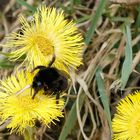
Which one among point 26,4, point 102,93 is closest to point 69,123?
point 102,93

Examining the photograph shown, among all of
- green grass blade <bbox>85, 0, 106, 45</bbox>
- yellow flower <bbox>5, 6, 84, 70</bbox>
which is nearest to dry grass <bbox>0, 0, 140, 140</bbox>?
green grass blade <bbox>85, 0, 106, 45</bbox>

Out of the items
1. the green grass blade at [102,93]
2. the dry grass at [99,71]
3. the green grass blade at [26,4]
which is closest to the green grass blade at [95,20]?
the dry grass at [99,71]

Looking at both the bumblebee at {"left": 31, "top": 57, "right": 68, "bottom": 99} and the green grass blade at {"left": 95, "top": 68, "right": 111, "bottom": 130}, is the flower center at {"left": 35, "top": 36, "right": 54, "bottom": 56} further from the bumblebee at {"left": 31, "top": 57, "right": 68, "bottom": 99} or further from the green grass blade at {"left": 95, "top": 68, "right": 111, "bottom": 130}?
the green grass blade at {"left": 95, "top": 68, "right": 111, "bottom": 130}

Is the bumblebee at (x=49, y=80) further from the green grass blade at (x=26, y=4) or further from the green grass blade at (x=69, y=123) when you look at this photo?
the green grass blade at (x=26, y=4)

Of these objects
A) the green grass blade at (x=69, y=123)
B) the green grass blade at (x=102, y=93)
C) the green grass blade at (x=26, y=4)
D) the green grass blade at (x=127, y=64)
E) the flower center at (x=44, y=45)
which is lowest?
the green grass blade at (x=69, y=123)

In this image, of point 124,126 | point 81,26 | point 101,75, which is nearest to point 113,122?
point 124,126

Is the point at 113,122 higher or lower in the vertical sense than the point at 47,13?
lower

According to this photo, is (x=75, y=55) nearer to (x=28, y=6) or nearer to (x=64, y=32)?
(x=64, y=32)
